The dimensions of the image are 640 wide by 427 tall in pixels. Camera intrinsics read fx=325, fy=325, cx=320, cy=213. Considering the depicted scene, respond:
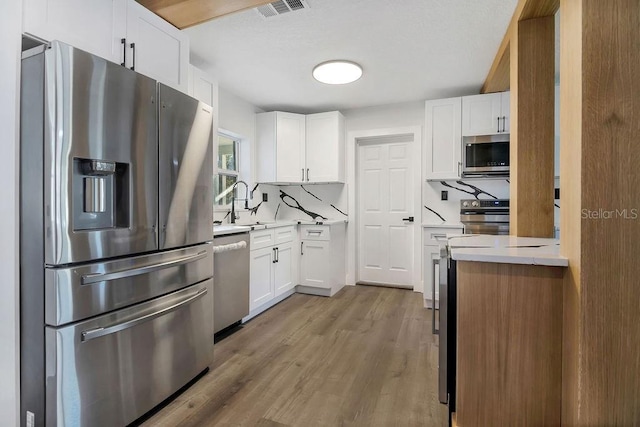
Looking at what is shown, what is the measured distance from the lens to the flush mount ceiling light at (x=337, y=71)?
9.35ft

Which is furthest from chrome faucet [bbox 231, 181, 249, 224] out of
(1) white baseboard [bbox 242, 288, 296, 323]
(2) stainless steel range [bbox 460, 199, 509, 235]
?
(2) stainless steel range [bbox 460, 199, 509, 235]

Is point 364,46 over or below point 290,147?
over

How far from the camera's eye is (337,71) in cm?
292

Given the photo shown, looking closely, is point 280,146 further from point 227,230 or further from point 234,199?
point 227,230

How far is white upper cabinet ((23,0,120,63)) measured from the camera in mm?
1385

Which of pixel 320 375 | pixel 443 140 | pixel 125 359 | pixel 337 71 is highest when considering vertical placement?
pixel 337 71

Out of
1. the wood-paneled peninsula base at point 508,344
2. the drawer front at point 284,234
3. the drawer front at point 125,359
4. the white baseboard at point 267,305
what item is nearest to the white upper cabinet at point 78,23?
the drawer front at point 125,359

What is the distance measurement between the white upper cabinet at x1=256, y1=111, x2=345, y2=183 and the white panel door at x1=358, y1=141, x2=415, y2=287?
0.46m

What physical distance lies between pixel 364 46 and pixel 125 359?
8.62ft

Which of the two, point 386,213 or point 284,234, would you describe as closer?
point 284,234

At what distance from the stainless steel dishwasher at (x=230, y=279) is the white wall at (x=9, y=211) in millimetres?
1227

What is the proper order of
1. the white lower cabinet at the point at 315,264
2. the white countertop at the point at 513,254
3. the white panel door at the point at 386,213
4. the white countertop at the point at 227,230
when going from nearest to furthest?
the white countertop at the point at 513,254 → the white countertop at the point at 227,230 → the white lower cabinet at the point at 315,264 → the white panel door at the point at 386,213

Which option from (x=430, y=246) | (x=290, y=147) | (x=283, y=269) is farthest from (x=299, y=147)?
(x=430, y=246)

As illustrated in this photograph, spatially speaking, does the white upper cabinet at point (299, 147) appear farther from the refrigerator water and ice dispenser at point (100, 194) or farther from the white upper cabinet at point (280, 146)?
the refrigerator water and ice dispenser at point (100, 194)
